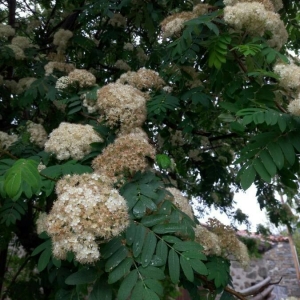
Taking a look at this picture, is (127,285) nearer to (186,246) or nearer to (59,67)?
(186,246)

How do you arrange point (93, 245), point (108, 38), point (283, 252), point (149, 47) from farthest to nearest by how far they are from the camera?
point (283, 252)
point (149, 47)
point (108, 38)
point (93, 245)

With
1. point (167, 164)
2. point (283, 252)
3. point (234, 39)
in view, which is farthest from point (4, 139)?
point (283, 252)

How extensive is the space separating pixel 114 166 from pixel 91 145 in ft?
1.63

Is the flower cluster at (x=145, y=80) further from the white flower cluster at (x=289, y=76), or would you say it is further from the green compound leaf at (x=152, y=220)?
the green compound leaf at (x=152, y=220)

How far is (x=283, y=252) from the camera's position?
11508 millimetres

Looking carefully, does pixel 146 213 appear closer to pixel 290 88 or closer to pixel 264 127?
pixel 264 127

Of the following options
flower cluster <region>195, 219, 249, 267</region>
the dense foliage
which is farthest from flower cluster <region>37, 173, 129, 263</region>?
flower cluster <region>195, 219, 249, 267</region>

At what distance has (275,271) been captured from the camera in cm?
1098

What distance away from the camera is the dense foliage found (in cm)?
183

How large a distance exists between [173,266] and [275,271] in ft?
32.4

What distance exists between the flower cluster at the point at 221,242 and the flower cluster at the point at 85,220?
79 cm

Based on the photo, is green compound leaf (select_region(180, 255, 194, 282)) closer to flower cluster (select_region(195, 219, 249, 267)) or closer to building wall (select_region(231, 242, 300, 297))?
flower cluster (select_region(195, 219, 249, 267))

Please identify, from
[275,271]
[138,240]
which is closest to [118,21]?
[138,240]

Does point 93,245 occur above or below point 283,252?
above
